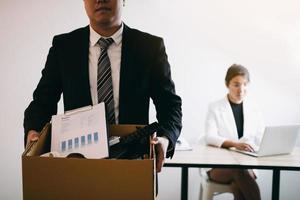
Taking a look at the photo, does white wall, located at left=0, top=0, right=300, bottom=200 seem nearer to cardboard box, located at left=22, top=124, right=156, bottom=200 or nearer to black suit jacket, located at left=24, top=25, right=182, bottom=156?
black suit jacket, located at left=24, top=25, right=182, bottom=156

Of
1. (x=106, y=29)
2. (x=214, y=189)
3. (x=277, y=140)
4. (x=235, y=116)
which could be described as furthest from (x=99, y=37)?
(x=235, y=116)

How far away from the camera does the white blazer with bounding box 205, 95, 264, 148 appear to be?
9.10 feet

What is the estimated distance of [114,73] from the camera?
1.20m

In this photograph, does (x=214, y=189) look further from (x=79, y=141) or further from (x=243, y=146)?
(x=79, y=141)

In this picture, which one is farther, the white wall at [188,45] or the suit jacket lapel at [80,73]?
the white wall at [188,45]

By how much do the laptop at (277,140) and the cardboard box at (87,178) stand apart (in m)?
1.65

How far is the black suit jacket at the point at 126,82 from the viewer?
1169mm

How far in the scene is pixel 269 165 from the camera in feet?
6.67

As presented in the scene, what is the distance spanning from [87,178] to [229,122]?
2265 millimetres

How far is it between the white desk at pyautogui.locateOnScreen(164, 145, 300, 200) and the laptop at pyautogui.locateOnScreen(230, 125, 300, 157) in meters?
0.04

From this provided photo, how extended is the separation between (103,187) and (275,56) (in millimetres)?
2817

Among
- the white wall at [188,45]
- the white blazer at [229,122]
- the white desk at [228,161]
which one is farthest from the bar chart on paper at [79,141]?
the white wall at [188,45]

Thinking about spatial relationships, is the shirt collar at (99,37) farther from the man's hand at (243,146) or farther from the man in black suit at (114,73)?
the man's hand at (243,146)

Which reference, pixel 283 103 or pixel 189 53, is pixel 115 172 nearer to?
pixel 189 53
